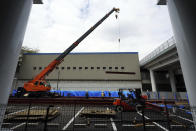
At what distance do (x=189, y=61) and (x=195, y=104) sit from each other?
167 cm

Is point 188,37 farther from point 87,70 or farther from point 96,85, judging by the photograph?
point 87,70

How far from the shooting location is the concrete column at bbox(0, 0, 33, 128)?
126 inches

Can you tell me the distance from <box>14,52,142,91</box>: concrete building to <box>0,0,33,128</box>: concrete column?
2165 cm

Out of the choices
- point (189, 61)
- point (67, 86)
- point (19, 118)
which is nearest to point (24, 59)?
point (67, 86)

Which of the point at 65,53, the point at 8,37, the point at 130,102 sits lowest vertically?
the point at 130,102

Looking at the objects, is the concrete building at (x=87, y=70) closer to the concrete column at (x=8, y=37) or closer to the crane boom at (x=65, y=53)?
the crane boom at (x=65, y=53)

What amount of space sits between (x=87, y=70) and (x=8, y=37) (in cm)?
2268

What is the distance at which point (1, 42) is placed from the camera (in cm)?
320

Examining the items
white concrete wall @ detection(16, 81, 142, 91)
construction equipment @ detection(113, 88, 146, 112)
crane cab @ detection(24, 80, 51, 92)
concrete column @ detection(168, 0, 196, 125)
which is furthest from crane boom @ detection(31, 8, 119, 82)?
concrete column @ detection(168, 0, 196, 125)

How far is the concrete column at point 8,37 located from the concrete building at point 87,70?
2165 centimetres

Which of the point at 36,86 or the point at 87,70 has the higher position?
the point at 87,70

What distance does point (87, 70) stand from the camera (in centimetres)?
2595

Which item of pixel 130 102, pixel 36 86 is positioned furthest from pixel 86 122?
pixel 36 86

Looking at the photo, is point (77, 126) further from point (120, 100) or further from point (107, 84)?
point (107, 84)
